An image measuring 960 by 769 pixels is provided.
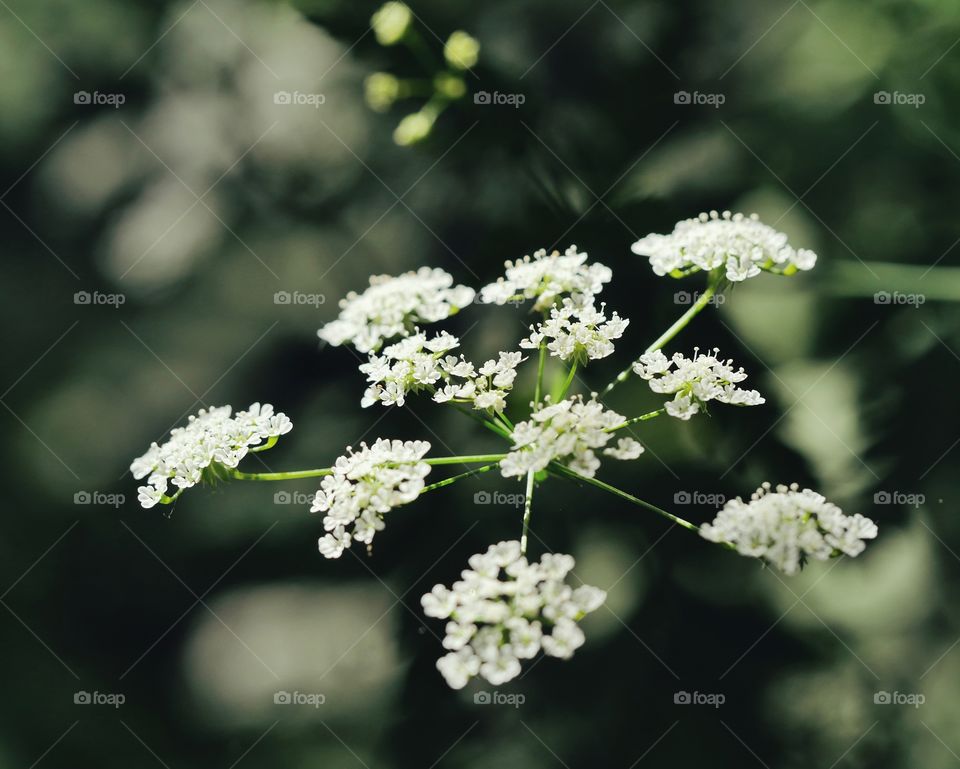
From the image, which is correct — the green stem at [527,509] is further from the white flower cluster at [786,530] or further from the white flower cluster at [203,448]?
the white flower cluster at [203,448]

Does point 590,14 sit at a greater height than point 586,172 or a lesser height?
greater

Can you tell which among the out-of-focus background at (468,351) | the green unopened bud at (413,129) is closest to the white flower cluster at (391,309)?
the out-of-focus background at (468,351)

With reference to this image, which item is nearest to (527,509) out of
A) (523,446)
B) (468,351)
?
(523,446)

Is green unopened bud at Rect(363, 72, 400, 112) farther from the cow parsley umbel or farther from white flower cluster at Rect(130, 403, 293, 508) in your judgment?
white flower cluster at Rect(130, 403, 293, 508)

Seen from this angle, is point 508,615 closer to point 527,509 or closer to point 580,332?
point 527,509

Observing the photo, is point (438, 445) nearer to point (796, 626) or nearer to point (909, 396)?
point (796, 626)

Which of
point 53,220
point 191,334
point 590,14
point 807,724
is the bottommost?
point 807,724

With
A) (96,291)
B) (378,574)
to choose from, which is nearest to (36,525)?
(96,291)

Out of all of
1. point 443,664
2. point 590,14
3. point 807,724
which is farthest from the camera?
point 590,14

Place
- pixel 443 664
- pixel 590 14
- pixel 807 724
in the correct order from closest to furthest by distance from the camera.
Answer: pixel 443 664 < pixel 807 724 < pixel 590 14
